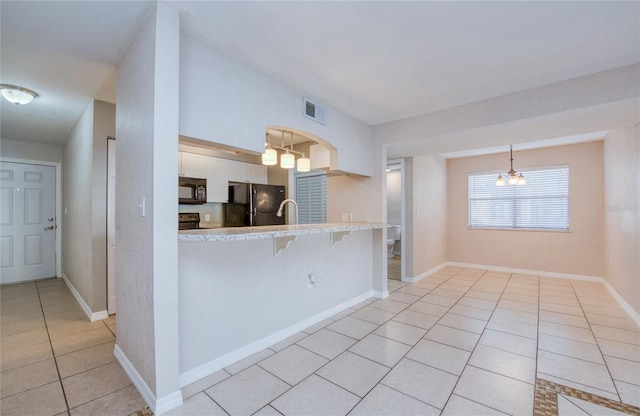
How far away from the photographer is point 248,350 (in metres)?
2.37

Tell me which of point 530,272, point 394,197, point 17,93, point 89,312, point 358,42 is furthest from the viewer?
point 394,197

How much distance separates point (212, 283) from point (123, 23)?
1.86 metres

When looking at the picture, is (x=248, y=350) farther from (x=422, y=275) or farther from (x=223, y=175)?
(x=422, y=275)

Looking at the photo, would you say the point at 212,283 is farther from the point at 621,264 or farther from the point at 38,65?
the point at 621,264

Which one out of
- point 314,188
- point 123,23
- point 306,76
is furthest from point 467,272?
point 123,23

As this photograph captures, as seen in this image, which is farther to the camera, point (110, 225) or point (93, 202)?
point (110, 225)

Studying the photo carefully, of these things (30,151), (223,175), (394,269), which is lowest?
(394,269)

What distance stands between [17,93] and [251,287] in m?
2.95

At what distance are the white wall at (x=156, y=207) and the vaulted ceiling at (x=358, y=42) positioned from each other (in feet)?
0.74

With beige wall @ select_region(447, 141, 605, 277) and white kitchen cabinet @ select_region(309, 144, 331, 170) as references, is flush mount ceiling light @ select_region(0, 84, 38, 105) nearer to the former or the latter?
white kitchen cabinet @ select_region(309, 144, 331, 170)

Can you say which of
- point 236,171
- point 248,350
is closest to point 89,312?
point 248,350

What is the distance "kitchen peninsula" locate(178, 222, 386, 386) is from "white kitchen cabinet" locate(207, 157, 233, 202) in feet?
8.72

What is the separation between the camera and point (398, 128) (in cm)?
374

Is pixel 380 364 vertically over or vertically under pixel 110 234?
under
